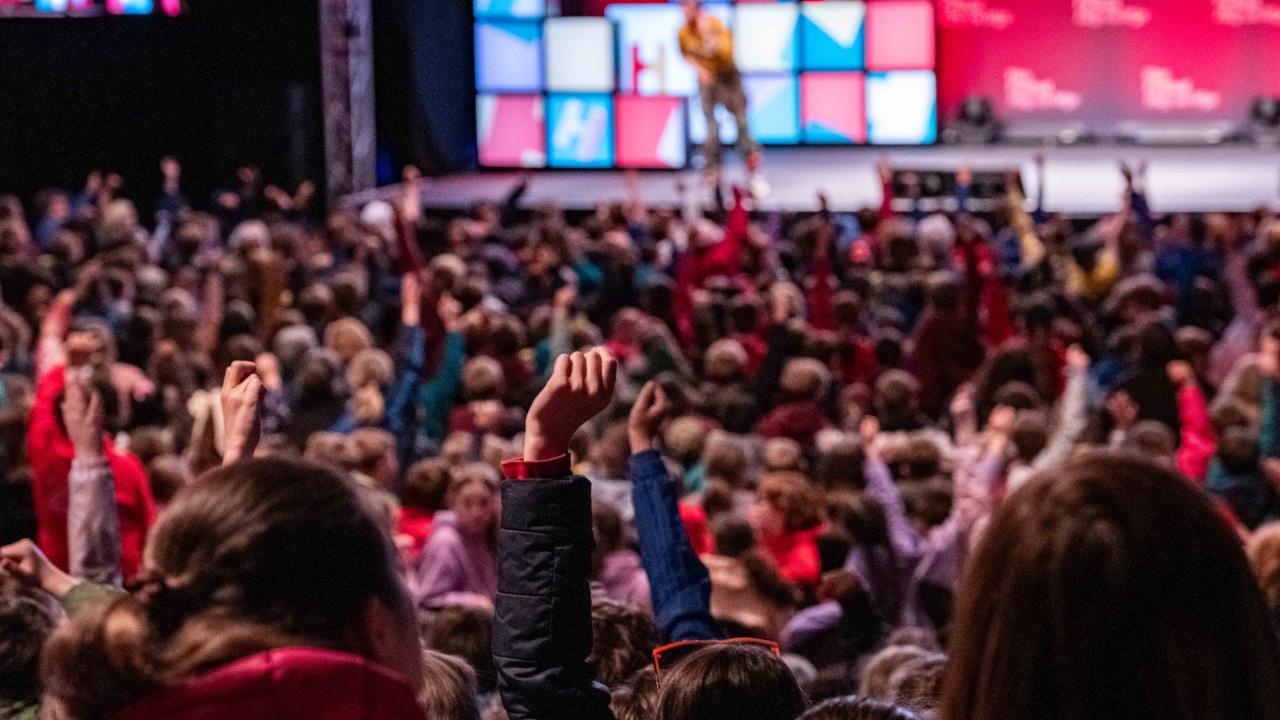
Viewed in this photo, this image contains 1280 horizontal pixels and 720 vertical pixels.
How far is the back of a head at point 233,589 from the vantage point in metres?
1.37

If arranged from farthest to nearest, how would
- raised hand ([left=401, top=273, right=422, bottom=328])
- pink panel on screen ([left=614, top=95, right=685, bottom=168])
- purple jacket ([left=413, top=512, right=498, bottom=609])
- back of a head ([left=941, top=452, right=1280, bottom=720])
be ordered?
pink panel on screen ([left=614, top=95, right=685, bottom=168]) < raised hand ([left=401, top=273, right=422, bottom=328]) < purple jacket ([left=413, top=512, right=498, bottom=609]) < back of a head ([left=941, top=452, right=1280, bottom=720])

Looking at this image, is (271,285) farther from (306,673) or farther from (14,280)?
(306,673)

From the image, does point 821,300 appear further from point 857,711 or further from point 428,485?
point 857,711

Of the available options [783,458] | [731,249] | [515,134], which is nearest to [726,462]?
[783,458]

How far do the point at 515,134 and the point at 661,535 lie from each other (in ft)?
44.6

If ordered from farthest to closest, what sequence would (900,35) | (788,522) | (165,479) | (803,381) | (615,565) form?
1. (900,35)
2. (803,381)
3. (165,479)
4. (788,522)
5. (615,565)

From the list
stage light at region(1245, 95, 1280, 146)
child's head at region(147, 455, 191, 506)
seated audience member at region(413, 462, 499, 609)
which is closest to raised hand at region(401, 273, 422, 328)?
child's head at region(147, 455, 191, 506)

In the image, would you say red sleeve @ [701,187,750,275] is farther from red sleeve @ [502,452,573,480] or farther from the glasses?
red sleeve @ [502,452,573,480]

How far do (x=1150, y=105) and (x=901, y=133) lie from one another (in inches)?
103

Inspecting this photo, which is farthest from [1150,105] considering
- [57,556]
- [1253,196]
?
[57,556]

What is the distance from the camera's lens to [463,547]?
432 centimetres

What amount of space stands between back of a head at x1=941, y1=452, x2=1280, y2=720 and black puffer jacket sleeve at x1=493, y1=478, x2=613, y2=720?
1.93ft

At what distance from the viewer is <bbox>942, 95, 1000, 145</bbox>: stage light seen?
16.5m

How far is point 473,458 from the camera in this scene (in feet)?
19.0
